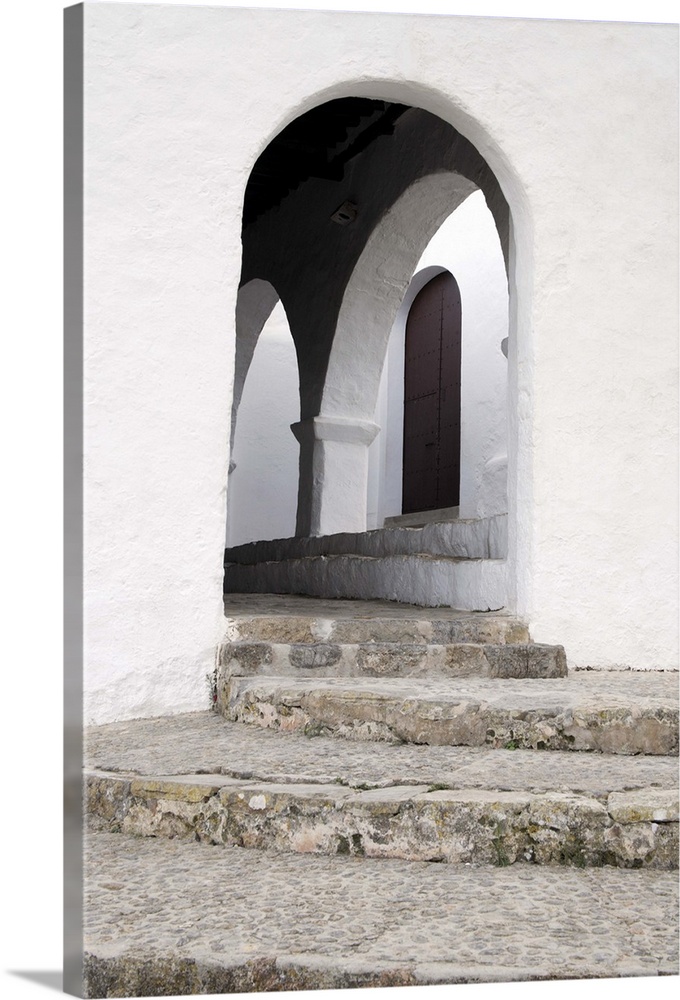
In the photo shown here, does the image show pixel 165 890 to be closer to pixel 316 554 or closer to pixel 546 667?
pixel 546 667

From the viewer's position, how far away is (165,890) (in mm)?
2309

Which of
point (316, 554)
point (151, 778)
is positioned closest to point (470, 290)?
point (316, 554)

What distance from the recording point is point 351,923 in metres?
2.09

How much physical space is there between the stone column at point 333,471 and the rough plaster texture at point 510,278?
3.07 metres

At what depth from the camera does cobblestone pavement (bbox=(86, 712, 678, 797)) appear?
272 centimetres

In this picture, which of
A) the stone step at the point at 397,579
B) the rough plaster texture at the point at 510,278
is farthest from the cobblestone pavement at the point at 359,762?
the stone step at the point at 397,579

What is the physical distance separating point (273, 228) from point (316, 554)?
2.92 m

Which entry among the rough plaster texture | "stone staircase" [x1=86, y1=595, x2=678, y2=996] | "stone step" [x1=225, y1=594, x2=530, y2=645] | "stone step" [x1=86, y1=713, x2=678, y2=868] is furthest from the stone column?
"stone step" [x1=86, y1=713, x2=678, y2=868]

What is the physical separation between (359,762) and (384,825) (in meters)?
0.40

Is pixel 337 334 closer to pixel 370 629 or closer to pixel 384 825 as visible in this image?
pixel 370 629

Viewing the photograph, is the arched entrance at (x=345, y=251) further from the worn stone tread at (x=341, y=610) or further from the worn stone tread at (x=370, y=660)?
the worn stone tread at (x=370, y=660)

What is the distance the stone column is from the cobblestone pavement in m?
4.18

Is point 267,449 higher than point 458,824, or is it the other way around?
point 267,449

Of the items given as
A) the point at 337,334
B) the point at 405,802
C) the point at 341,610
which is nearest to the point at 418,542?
the point at 341,610
